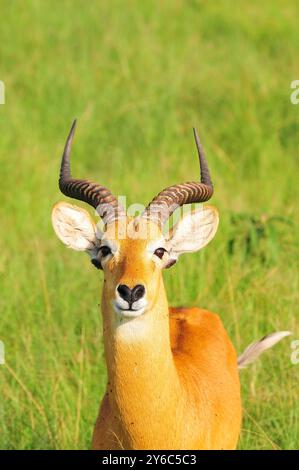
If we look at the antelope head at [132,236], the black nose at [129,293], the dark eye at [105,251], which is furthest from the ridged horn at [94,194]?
the black nose at [129,293]

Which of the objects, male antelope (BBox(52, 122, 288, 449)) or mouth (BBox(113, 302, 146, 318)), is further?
male antelope (BBox(52, 122, 288, 449))

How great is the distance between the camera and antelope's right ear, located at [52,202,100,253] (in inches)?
169

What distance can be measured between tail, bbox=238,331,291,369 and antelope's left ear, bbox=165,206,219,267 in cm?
93

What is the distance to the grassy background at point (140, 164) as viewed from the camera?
17.8 feet

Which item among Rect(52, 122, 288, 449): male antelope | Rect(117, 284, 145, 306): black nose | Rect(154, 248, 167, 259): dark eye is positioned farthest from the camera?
Rect(154, 248, 167, 259): dark eye

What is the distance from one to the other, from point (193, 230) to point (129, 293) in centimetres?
72

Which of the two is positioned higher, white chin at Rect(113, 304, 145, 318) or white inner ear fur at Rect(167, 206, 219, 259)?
white inner ear fur at Rect(167, 206, 219, 259)

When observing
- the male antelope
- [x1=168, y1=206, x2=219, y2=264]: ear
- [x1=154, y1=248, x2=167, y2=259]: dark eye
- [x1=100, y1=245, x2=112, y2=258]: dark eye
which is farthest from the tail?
[x1=100, y1=245, x2=112, y2=258]: dark eye

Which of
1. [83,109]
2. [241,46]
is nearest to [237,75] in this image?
[241,46]

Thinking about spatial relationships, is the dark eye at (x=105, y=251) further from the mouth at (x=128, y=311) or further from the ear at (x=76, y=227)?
the mouth at (x=128, y=311)

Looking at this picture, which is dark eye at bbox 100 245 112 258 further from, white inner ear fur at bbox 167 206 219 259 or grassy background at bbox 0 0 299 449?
grassy background at bbox 0 0 299 449

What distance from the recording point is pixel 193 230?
14.4ft

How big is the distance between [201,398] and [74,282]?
2071mm

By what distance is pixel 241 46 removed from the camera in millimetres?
11203
